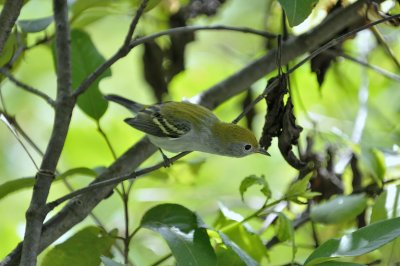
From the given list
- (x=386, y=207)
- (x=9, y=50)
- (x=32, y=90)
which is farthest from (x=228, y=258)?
(x=9, y=50)

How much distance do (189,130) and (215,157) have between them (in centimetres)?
170

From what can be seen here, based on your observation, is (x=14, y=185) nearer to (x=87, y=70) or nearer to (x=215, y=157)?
(x=87, y=70)

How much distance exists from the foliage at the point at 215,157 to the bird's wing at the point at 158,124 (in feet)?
0.44

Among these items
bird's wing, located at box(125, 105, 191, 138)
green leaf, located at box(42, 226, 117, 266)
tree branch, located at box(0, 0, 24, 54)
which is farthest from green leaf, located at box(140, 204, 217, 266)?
tree branch, located at box(0, 0, 24, 54)

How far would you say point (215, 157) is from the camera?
4684 millimetres

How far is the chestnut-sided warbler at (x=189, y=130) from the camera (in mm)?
2752

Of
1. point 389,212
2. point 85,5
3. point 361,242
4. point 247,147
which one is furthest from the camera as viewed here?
point 247,147

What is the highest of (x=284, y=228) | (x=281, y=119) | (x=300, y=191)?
(x=281, y=119)

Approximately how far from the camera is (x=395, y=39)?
3.84 meters

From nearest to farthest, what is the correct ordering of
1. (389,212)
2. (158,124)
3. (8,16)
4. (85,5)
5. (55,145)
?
(8,16) < (55,145) < (389,212) < (85,5) < (158,124)

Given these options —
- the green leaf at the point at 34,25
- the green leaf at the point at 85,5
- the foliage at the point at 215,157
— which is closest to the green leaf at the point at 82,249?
the foliage at the point at 215,157

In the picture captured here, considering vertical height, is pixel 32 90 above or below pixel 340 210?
above

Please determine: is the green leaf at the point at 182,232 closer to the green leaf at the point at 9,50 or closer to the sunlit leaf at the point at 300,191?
the sunlit leaf at the point at 300,191

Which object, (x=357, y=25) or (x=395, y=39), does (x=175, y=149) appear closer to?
(x=357, y=25)
